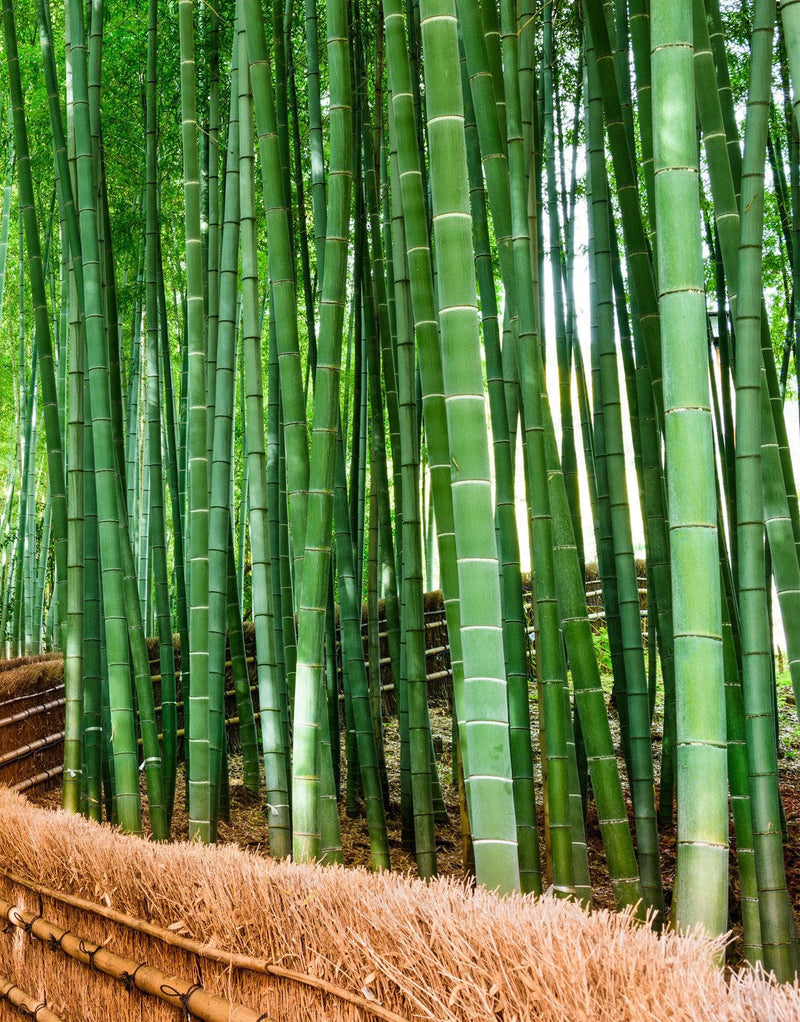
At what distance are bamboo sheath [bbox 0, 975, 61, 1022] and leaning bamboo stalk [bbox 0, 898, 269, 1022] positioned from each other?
0.13 m

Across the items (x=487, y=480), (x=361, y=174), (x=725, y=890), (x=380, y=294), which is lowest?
(x=725, y=890)

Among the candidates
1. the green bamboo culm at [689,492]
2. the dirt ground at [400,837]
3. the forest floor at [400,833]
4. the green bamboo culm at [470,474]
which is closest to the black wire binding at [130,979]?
the forest floor at [400,833]

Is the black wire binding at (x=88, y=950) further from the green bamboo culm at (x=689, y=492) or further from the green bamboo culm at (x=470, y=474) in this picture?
the green bamboo culm at (x=689, y=492)

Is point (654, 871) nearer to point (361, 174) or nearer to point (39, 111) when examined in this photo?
point (361, 174)

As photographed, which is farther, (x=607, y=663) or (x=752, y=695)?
(x=607, y=663)

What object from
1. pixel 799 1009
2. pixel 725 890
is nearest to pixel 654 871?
pixel 725 890

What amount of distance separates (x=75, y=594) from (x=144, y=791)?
146 centimetres

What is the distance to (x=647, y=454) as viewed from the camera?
2.32m

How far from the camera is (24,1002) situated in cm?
208

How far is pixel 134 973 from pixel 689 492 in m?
1.32

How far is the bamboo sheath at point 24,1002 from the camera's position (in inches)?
78.2

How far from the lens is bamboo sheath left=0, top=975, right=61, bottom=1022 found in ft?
6.52

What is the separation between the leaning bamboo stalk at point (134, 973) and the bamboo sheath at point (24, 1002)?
0.44ft

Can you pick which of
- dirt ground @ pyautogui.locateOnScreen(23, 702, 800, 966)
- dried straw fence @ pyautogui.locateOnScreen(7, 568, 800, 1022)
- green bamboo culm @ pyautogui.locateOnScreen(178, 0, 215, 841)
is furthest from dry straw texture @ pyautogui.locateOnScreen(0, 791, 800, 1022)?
dirt ground @ pyautogui.locateOnScreen(23, 702, 800, 966)
